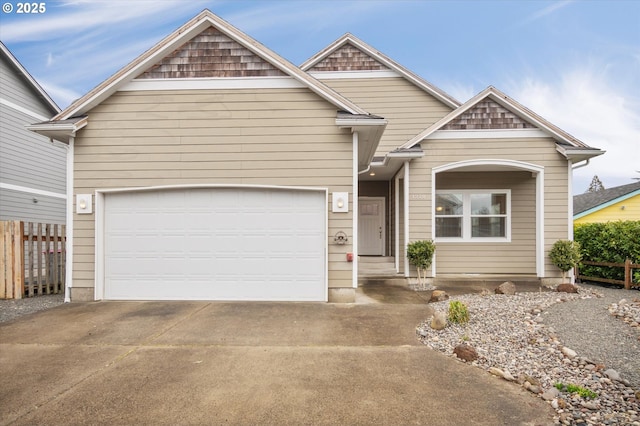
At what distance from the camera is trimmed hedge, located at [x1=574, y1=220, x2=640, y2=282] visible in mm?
8469

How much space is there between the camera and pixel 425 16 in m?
17.8

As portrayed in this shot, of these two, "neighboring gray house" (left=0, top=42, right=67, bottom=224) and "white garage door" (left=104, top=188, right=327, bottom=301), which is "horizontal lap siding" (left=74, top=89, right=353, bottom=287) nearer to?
"white garage door" (left=104, top=188, right=327, bottom=301)

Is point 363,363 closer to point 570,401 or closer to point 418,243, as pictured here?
point 570,401

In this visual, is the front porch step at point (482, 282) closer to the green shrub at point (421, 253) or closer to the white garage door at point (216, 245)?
the green shrub at point (421, 253)

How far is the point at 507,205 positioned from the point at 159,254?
30.1 ft

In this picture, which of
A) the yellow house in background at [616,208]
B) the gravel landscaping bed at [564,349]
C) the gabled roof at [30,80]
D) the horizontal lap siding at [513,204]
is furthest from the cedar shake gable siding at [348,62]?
the yellow house in background at [616,208]

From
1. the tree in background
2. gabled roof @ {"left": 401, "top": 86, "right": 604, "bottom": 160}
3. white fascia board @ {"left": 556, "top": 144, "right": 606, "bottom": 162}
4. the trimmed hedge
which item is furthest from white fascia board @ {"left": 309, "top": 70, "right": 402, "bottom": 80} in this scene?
the tree in background

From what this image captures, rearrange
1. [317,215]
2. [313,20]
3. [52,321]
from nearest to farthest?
[52,321] → [317,215] → [313,20]

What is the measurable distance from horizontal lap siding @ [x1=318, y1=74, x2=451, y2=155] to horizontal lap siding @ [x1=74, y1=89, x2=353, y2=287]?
16.2ft

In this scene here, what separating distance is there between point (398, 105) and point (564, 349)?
9.07m

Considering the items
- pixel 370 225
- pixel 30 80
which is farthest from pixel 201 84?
pixel 30 80

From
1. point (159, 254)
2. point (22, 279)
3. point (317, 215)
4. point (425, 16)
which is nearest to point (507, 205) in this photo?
point (317, 215)

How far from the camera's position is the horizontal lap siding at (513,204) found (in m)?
8.45

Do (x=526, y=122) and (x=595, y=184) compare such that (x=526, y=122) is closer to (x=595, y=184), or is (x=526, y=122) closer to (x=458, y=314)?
(x=458, y=314)
